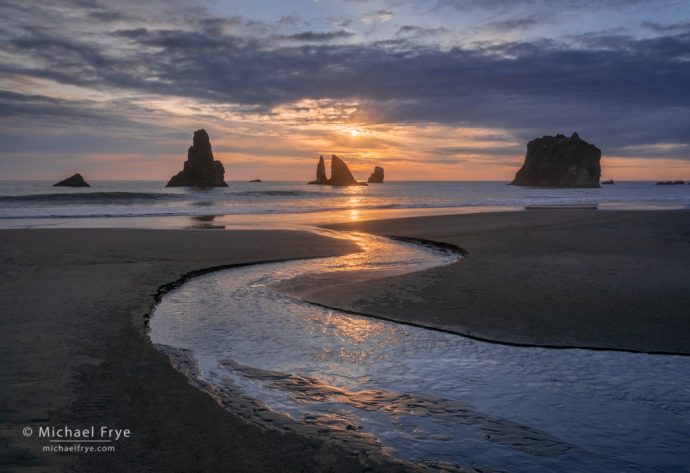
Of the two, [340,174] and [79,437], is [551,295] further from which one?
[340,174]

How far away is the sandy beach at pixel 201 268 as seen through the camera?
3961 millimetres

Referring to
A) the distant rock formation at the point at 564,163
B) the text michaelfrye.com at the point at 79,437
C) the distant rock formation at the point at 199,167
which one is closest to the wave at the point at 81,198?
the text michaelfrye.com at the point at 79,437

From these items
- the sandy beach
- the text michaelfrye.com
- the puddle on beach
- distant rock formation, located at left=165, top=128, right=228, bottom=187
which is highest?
distant rock formation, located at left=165, top=128, right=228, bottom=187

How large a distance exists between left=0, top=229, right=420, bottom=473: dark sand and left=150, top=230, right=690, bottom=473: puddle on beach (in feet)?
1.77

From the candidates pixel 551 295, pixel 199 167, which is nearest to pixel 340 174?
pixel 199 167

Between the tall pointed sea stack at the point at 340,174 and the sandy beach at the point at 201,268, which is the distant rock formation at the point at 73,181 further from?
the sandy beach at the point at 201,268

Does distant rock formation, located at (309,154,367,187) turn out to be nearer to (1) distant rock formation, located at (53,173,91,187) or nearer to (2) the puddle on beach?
(1) distant rock formation, located at (53,173,91,187)

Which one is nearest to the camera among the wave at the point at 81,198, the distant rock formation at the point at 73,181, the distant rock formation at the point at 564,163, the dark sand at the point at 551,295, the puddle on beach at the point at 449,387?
the puddle on beach at the point at 449,387

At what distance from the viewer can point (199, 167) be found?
112 meters

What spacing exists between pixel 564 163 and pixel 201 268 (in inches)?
6300

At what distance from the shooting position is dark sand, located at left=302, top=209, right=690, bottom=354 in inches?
293

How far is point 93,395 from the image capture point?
16.0 ft

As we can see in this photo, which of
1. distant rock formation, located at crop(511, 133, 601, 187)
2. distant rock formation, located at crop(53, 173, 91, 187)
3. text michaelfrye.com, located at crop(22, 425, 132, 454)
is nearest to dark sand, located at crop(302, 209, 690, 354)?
text michaelfrye.com, located at crop(22, 425, 132, 454)

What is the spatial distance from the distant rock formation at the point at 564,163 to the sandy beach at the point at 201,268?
5717 inches
